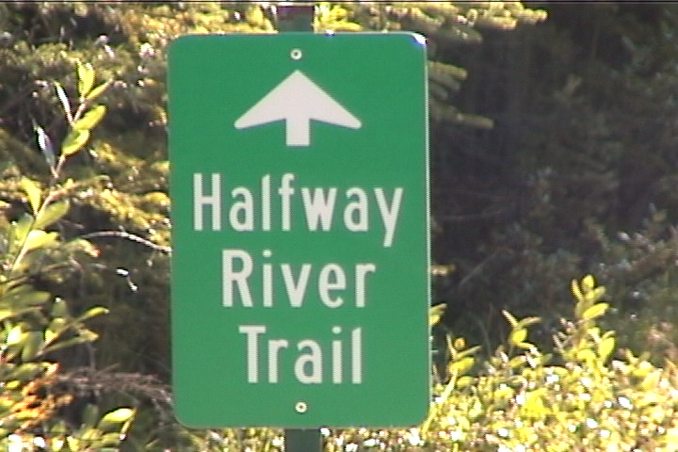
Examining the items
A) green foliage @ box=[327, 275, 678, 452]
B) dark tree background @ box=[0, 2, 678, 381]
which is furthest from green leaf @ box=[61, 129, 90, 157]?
green foliage @ box=[327, 275, 678, 452]

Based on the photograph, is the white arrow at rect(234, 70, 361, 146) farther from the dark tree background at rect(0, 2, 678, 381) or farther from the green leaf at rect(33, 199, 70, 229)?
the dark tree background at rect(0, 2, 678, 381)

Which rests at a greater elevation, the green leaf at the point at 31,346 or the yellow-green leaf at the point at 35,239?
the yellow-green leaf at the point at 35,239

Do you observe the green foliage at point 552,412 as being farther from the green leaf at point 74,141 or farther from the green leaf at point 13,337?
the green leaf at point 74,141

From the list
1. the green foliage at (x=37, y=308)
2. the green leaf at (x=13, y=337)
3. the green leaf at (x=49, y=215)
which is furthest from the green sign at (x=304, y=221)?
the green leaf at (x=13, y=337)

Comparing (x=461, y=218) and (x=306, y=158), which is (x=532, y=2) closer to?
(x=461, y=218)

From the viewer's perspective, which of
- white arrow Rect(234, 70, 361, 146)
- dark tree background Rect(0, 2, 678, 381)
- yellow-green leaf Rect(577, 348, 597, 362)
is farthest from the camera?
dark tree background Rect(0, 2, 678, 381)

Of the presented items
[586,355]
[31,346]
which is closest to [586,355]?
[586,355]

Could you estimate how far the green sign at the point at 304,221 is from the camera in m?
2.42

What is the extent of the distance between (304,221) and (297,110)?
0.18m

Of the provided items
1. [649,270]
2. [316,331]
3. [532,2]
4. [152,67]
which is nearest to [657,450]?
[152,67]

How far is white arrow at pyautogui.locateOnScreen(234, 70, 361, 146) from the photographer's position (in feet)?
7.93

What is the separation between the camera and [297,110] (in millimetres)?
2414

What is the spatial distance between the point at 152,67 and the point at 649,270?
349 centimetres

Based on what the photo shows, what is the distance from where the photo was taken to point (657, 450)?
14.8ft
